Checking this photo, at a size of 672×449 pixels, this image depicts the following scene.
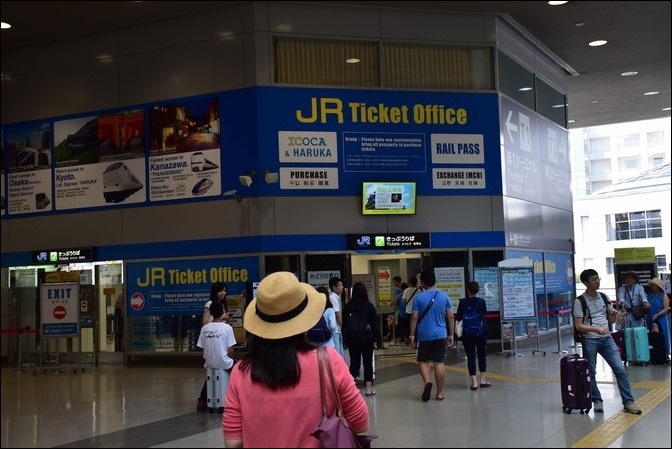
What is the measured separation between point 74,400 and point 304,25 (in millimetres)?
7958

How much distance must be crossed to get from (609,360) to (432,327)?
2223mm

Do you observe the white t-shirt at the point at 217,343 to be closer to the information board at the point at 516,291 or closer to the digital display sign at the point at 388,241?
the digital display sign at the point at 388,241

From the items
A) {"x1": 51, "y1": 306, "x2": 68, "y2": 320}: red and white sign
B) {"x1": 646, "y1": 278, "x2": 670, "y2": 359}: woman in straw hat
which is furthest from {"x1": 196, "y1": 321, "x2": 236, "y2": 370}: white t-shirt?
{"x1": 646, "y1": 278, "x2": 670, "y2": 359}: woman in straw hat

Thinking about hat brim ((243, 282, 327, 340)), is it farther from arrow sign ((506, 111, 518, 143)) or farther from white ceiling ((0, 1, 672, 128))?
arrow sign ((506, 111, 518, 143))

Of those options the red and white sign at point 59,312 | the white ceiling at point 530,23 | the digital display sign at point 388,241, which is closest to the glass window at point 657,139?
the white ceiling at point 530,23

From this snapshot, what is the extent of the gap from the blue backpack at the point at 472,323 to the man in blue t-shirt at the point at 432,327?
2.63 ft

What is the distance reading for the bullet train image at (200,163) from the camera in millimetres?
15398

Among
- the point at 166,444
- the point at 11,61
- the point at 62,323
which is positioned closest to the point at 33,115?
the point at 11,61

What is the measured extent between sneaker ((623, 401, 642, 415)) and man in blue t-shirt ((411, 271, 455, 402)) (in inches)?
91.6

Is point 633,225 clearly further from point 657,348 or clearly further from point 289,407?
point 289,407

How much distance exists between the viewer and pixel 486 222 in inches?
636

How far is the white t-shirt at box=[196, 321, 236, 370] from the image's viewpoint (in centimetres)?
948

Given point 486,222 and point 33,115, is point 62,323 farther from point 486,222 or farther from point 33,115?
point 486,222

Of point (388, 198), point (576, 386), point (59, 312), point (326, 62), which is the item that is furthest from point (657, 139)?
point (59, 312)
